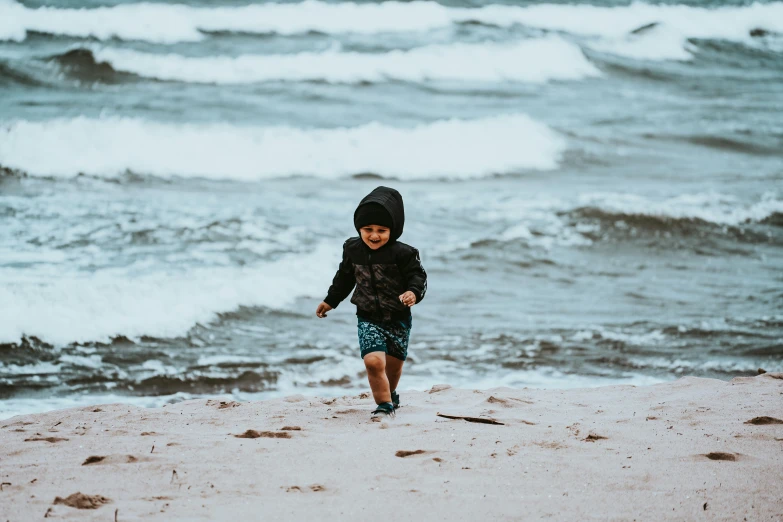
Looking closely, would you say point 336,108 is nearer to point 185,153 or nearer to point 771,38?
point 185,153

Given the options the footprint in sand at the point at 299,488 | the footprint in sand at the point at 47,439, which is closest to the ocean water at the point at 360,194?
the footprint in sand at the point at 47,439

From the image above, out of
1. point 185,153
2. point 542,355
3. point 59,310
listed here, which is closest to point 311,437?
point 542,355

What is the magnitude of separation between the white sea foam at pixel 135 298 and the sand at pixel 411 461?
2.66 metres

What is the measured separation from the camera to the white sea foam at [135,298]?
7285 millimetres

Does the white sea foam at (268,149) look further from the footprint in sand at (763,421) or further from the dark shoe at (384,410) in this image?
the footprint in sand at (763,421)

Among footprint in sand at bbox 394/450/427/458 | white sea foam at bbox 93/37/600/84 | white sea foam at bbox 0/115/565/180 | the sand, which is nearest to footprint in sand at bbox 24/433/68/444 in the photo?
the sand

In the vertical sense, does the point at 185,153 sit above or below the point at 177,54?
below

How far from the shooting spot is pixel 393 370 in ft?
15.1

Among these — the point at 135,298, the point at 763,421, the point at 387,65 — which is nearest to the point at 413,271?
the point at 763,421

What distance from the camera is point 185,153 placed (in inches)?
654

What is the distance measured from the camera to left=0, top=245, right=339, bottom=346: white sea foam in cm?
729

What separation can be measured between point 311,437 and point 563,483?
126 cm

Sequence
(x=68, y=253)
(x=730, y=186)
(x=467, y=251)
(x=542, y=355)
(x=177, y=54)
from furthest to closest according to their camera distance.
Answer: (x=177, y=54) → (x=730, y=186) → (x=467, y=251) → (x=68, y=253) → (x=542, y=355)

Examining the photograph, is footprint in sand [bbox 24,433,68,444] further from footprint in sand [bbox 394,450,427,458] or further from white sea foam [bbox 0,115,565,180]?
white sea foam [bbox 0,115,565,180]
